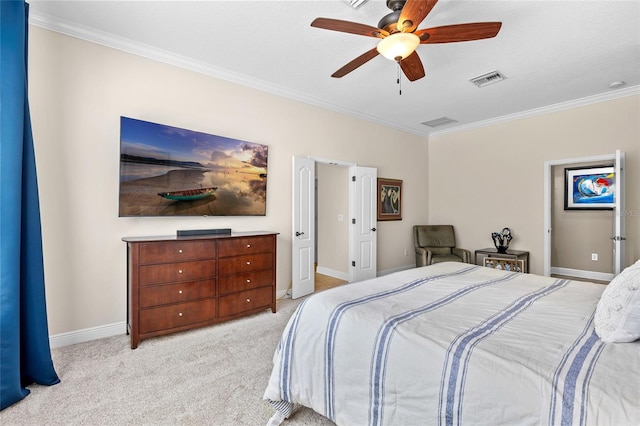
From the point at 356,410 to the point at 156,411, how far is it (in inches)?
50.8

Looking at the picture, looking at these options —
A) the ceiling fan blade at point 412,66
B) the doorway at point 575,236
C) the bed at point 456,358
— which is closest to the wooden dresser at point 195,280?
the bed at point 456,358

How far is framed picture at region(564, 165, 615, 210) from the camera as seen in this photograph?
504 cm

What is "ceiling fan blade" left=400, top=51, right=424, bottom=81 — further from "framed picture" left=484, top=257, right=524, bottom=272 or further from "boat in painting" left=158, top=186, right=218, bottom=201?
"framed picture" left=484, top=257, right=524, bottom=272

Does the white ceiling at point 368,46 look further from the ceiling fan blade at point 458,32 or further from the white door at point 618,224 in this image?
the white door at point 618,224

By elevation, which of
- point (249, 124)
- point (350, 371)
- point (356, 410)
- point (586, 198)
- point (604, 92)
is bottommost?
point (356, 410)

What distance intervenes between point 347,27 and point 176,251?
2401mm

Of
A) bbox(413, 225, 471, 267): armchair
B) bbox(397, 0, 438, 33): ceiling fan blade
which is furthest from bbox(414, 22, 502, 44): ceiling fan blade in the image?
bbox(413, 225, 471, 267): armchair

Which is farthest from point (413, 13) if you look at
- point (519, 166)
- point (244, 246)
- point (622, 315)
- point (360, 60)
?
point (519, 166)

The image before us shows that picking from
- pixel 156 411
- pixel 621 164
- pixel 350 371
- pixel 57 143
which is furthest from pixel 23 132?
pixel 621 164

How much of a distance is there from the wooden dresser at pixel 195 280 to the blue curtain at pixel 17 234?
2.14 ft

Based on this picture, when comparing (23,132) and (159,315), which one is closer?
(23,132)

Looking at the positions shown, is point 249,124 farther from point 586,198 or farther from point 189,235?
point 586,198

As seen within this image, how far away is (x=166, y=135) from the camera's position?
3.20 m

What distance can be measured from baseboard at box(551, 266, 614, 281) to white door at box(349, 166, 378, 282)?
11.5ft
